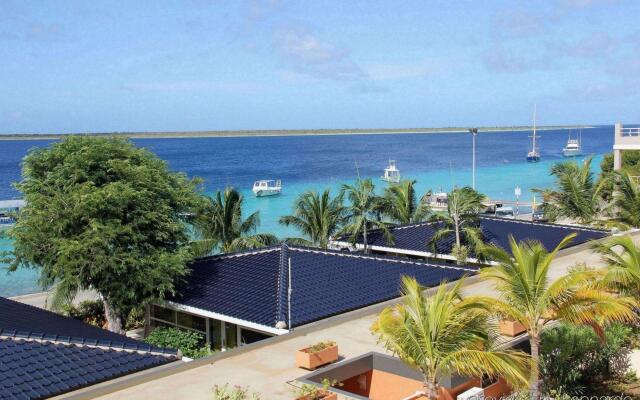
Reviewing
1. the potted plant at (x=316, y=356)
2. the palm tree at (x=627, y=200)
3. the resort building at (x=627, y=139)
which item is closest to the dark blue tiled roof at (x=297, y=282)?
the potted plant at (x=316, y=356)

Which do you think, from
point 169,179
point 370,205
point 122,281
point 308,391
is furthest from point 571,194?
point 308,391

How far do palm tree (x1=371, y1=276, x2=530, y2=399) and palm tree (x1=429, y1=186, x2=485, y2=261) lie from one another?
14701mm

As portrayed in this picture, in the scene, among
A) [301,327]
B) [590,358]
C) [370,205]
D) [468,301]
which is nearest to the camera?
[468,301]

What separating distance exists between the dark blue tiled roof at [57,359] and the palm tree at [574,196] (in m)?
21.5

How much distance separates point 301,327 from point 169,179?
26.3 ft

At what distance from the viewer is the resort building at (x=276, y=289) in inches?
642

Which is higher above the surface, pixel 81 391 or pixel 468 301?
pixel 468 301

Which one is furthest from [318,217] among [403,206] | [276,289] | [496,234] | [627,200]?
[627,200]

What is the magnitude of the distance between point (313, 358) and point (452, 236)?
14.1 m

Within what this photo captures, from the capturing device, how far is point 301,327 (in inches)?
613

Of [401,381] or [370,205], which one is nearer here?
[401,381]

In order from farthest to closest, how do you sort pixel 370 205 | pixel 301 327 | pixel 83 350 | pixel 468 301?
pixel 370 205 < pixel 301 327 < pixel 83 350 < pixel 468 301

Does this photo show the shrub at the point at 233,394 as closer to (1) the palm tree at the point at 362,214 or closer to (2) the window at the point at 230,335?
(2) the window at the point at 230,335

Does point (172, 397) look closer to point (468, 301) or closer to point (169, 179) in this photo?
point (468, 301)
